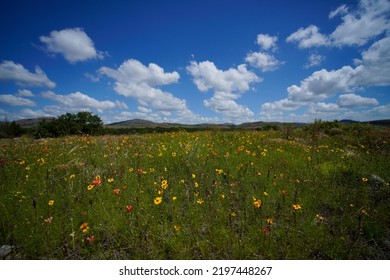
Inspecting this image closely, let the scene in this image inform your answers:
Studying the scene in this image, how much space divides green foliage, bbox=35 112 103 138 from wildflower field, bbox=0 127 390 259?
21.5 m

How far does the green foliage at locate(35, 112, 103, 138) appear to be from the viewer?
24.2 metres

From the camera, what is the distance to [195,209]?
3002 millimetres

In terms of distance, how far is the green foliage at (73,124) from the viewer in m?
24.2

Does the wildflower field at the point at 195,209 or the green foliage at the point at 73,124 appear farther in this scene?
the green foliage at the point at 73,124

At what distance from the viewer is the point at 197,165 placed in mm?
4578

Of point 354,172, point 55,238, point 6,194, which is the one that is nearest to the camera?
point 55,238

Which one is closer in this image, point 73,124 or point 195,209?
point 195,209

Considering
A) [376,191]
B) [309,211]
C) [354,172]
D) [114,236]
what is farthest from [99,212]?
[354,172]

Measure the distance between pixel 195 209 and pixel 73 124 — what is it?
27109mm

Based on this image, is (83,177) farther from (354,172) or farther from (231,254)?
(354,172)

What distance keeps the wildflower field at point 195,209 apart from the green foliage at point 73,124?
2150 cm
